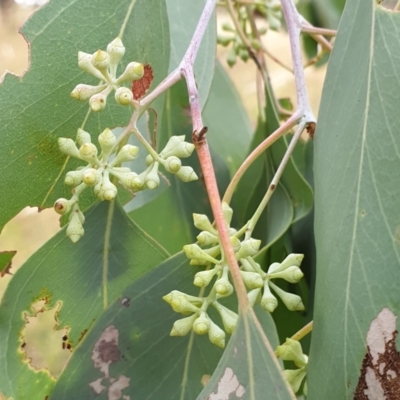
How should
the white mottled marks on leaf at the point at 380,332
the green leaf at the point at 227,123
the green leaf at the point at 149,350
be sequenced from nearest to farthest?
1. the white mottled marks on leaf at the point at 380,332
2. the green leaf at the point at 149,350
3. the green leaf at the point at 227,123

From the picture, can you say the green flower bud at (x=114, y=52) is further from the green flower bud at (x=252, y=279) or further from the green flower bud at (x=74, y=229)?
the green flower bud at (x=252, y=279)

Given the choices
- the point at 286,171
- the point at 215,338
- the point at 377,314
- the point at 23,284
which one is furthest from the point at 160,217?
the point at 377,314

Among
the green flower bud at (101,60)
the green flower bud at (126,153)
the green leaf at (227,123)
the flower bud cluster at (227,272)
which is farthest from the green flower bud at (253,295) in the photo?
the green leaf at (227,123)

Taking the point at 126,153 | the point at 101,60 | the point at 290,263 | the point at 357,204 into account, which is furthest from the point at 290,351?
the point at 101,60

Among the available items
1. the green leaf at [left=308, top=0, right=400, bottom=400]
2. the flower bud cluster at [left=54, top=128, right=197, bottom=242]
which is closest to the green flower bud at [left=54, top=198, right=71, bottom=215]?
the flower bud cluster at [left=54, top=128, right=197, bottom=242]

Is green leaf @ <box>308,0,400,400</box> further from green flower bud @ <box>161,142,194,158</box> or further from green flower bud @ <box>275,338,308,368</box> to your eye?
green flower bud @ <box>161,142,194,158</box>
